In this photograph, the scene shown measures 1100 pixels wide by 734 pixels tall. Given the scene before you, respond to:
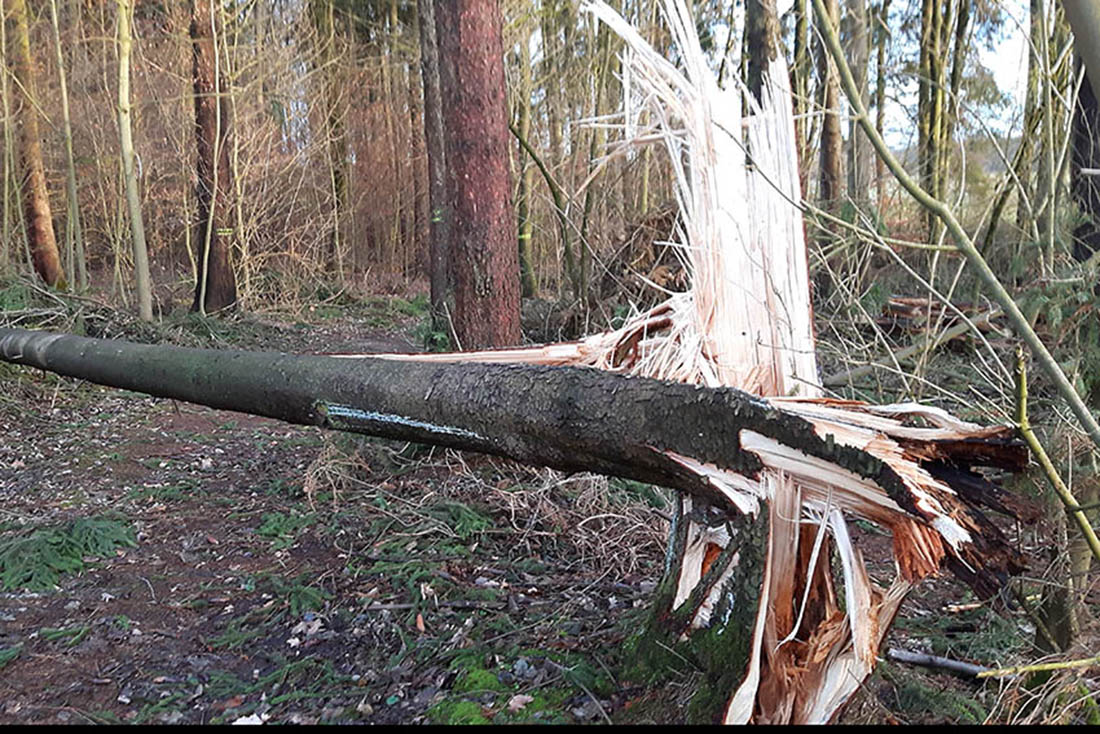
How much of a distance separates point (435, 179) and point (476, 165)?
1.58 meters

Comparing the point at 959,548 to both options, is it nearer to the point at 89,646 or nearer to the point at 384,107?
the point at 89,646

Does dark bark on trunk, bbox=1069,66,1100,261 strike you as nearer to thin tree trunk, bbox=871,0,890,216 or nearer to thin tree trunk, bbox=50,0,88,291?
thin tree trunk, bbox=871,0,890,216

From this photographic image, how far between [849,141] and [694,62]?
1023 cm

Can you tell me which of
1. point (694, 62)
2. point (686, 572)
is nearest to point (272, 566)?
point (686, 572)

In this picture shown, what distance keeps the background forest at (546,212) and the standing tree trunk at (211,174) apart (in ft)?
0.14

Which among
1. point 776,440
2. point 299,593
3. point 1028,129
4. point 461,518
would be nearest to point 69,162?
point 461,518

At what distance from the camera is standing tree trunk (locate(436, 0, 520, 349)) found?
5.32m

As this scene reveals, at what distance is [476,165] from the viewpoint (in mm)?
5359

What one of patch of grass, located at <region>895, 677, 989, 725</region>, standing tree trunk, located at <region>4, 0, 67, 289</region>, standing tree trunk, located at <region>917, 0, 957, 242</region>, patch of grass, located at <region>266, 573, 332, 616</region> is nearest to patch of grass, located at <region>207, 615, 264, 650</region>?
patch of grass, located at <region>266, 573, 332, 616</region>

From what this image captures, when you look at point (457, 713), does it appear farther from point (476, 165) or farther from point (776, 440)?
point (476, 165)

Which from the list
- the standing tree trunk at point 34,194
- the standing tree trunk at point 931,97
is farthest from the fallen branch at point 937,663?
the standing tree trunk at point 34,194

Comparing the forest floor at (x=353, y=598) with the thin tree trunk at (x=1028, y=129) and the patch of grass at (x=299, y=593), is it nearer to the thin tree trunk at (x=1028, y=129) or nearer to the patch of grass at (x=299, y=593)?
the patch of grass at (x=299, y=593)

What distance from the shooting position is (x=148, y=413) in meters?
7.83

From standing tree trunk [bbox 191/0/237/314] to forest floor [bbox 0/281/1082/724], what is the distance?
7.42 m
